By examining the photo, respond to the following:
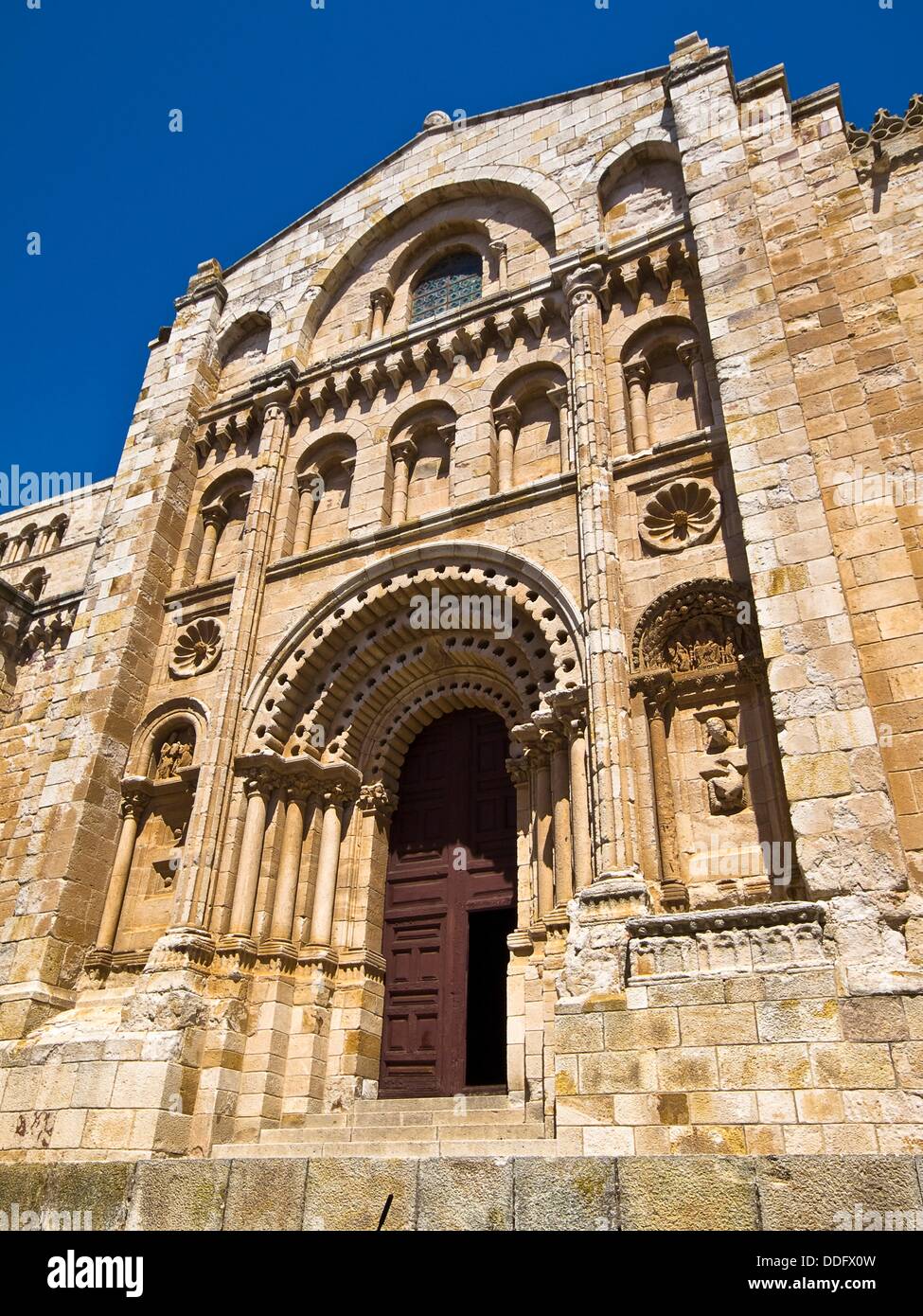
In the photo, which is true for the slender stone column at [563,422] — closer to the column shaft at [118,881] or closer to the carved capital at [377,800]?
the carved capital at [377,800]

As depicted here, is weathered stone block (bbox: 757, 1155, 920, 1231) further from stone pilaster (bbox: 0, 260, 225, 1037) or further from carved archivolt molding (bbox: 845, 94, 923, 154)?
carved archivolt molding (bbox: 845, 94, 923, 154)

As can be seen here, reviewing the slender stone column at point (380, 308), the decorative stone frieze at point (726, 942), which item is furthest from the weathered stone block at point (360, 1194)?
the slender stone column at point (380, 308)

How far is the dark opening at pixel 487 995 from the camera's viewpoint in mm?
11836

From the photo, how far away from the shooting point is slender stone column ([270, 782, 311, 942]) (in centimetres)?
1182

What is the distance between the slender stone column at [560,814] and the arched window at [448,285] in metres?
8.88

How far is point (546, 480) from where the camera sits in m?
12.4

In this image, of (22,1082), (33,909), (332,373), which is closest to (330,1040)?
(22,1082)

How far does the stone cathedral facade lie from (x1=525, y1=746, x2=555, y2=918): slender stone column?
0.18 feet

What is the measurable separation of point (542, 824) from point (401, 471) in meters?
6.41

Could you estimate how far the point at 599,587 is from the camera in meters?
10.9

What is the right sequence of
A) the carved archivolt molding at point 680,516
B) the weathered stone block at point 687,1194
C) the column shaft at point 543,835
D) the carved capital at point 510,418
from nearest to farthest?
the weathered stone block at point 687,1194 → the column shaft at point 543,835 → the carved archivolt molding at point 680,516 → the carved capital at point 510,418

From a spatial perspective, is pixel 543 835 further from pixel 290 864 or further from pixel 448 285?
pixel 448 285

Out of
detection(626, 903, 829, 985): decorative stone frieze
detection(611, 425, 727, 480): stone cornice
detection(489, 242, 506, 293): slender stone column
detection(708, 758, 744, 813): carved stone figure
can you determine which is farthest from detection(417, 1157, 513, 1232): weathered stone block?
detection(489, 242, 506, 293): slender stone column
